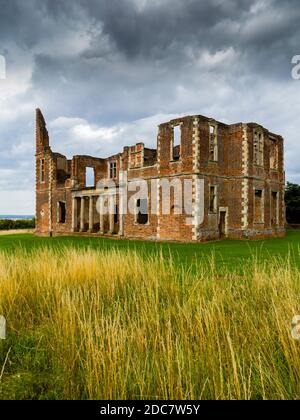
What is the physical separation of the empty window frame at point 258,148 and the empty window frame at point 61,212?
56.8 ft

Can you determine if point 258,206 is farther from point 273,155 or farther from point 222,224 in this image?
point 273,155

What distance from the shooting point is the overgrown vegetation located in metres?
39.5

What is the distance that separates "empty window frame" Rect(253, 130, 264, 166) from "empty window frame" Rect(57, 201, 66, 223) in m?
17.3

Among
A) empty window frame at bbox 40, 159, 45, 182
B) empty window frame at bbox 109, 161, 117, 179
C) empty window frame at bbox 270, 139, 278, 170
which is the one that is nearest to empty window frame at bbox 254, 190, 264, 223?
empty window frame at bbox 270, 139, 278, 170

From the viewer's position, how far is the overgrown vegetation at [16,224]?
39.5 m

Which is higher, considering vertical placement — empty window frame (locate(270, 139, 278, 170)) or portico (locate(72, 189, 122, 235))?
empty window frame (locate(270, 139, 278, 170))

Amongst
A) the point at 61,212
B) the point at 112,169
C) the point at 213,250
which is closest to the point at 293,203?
the point at 112,169

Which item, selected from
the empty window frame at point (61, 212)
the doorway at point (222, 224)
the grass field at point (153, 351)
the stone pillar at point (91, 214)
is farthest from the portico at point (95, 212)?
the grass field at point (153, 351)

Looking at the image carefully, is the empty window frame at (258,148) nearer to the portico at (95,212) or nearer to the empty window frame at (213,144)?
the empty window frame at (213,144)

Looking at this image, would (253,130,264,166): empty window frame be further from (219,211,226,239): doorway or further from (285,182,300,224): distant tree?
(285,182,300,224): distant tree

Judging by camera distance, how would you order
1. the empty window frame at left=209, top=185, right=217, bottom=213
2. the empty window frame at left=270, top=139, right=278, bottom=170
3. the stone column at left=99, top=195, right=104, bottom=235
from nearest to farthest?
the empty window frame at left=209, top=185, right=217, bottom=213 < the empty window frame at left=270, top=139, right=278, bottom=170 < the stone column at left=99, top=195, right=104, bottom=235

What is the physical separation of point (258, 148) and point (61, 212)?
18.1 meters

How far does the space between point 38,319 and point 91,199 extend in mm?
24664

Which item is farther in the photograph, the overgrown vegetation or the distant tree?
the overgrown vegetation
